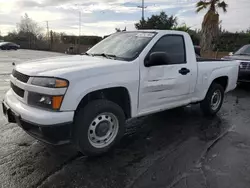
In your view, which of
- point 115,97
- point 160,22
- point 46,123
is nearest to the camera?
point 46,123

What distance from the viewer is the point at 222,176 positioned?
11.1 feet

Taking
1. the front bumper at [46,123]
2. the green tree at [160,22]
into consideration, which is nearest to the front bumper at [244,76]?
the front bumper at [46,123]

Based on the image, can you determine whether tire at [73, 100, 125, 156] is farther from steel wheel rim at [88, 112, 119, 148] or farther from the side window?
the side window

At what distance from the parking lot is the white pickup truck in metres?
0.37

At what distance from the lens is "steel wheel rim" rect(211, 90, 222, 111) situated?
608 cm

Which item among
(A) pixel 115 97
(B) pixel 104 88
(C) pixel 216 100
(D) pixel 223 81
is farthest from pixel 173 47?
(D) pixel 223 81

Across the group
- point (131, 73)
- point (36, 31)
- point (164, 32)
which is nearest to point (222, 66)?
point (164, 32)

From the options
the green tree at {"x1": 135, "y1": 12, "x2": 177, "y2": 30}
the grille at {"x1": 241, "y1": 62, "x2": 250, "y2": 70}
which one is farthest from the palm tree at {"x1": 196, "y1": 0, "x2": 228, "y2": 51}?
the green tree at {"x1": 135, "y1": 12, "x2": 177, "y2": 30}

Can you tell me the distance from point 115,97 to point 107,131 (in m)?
0.55

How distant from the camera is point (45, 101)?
334 centimetres

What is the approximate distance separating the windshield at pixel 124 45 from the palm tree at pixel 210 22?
16.1 metres

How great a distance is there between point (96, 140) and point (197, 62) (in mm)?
2744

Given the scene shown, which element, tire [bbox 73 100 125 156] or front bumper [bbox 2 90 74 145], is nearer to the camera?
front bumper [bbox 2 90 74 145]

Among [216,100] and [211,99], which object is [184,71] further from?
[216,100]
